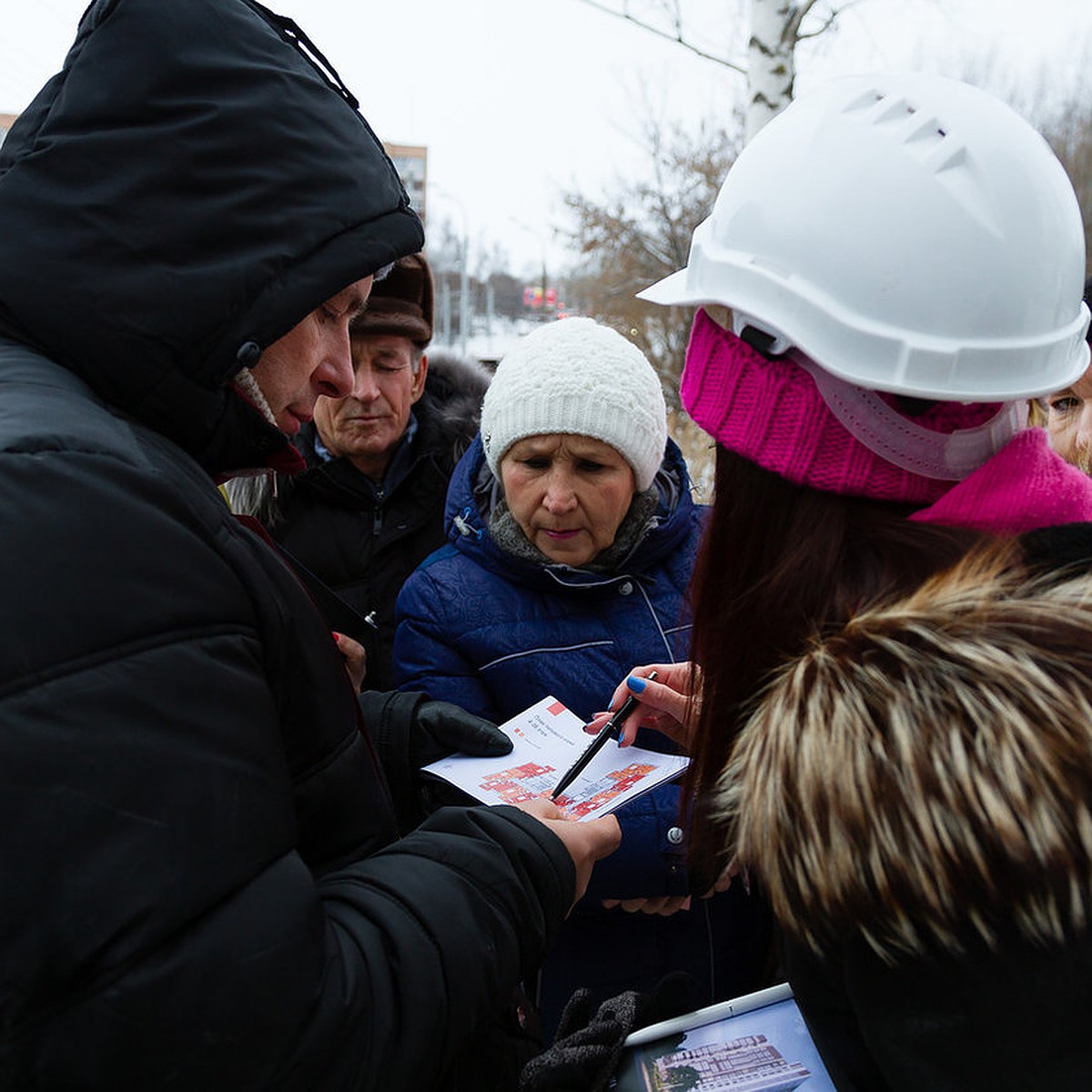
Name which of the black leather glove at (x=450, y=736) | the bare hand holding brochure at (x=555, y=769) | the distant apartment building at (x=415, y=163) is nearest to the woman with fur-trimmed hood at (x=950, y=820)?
the bare hand holding brochure at (x=555, y=769)

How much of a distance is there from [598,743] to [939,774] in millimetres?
979

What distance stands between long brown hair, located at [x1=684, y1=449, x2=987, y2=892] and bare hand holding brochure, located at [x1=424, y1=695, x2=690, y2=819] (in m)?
0.33

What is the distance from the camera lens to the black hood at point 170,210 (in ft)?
3.35

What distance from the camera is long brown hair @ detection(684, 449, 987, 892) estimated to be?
40.3 inches

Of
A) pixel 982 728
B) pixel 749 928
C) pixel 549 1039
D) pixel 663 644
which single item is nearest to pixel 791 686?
pixel 982 728

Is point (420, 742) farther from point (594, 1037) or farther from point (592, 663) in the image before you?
point (594, 1037)

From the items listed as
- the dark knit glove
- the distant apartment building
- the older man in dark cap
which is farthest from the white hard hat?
the distant apartment building

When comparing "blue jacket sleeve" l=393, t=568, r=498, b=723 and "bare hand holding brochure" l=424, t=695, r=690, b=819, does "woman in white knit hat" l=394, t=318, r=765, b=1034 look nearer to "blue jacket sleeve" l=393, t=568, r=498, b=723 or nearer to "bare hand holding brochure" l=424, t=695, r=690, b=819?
"blue jacket sleeve" l=393, t=568, r=498, b=723

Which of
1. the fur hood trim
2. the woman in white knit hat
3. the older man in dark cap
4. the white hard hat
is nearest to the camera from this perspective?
the fur hood trim

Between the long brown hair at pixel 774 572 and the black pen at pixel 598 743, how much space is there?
420 mm

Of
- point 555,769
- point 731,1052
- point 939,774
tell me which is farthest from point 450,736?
point 939,774

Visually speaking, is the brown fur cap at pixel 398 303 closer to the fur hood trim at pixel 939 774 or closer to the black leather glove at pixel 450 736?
the black leather glove at pixel 450 736

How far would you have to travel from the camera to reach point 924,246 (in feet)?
3.30

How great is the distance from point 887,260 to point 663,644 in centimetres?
135
